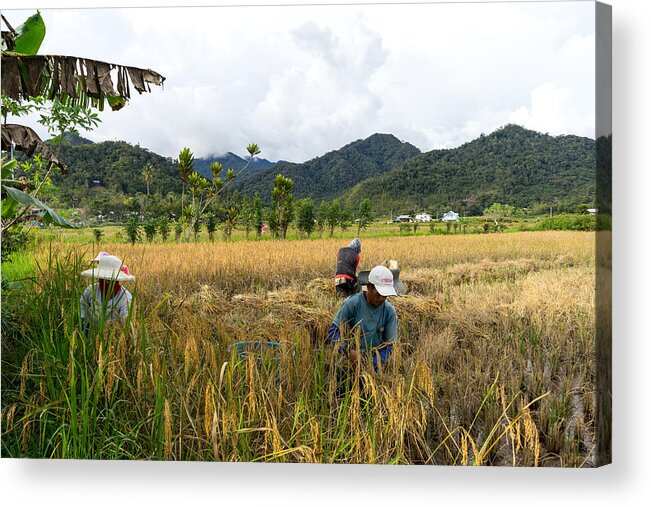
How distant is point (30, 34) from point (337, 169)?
2.26 metres

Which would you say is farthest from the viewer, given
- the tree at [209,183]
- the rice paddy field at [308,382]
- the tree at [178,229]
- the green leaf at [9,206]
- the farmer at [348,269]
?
the tree at [178,229]

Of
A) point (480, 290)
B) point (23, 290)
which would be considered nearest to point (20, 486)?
point (23, 290)

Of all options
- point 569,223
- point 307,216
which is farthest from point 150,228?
point 569,223

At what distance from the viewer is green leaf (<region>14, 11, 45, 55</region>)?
3.61 metres

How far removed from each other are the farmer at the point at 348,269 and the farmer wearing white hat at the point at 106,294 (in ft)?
4.65

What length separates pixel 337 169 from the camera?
12.4 feet

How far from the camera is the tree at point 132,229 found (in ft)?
13.2

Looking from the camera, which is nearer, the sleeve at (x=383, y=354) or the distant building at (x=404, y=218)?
the sleeve at (x=383, y=354)

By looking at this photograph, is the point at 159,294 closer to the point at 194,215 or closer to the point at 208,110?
the point at 194,215

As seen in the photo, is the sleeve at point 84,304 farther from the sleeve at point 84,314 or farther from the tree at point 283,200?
the tree at point 283,200

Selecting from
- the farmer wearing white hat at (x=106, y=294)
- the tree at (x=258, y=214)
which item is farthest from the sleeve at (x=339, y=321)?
the farmer wearing white hat at (x=106, y=294)

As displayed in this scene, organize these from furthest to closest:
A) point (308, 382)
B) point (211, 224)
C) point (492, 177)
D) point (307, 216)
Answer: point (211, 224) < point (307, 216) < point (492, 177) < point (308, 382)

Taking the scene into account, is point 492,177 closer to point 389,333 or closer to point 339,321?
point 389,333

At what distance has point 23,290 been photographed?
3.69 m
